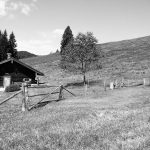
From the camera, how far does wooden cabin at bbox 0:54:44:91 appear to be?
40.0 metres

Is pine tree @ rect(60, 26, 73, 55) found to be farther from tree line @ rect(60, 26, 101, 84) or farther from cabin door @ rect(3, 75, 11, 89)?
cabin door @ rect(3, 75, 11, 89)

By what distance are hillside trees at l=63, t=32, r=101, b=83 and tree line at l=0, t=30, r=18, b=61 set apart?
162ft

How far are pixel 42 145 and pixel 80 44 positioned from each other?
38.8 m

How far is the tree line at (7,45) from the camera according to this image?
297 ft

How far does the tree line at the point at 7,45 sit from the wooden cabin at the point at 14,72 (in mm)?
49904

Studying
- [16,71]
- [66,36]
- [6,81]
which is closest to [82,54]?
[16,71]

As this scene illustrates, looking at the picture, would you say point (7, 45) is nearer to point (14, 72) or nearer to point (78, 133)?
point (14, 72)

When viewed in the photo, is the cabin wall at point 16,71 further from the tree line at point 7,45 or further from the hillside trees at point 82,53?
the tree line at point 7,45

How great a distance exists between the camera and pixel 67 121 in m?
10.6

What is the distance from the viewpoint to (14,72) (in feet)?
134

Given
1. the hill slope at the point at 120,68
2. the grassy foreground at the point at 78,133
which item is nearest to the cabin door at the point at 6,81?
the hill slope at the point at 120,68

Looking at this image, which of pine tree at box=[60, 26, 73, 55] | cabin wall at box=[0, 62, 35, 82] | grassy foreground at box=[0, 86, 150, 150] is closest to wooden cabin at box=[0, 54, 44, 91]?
cabin wall at box=[0, 62, 35, 82]

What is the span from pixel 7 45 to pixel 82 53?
55.0m

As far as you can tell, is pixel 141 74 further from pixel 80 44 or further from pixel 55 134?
pixel 55 134
